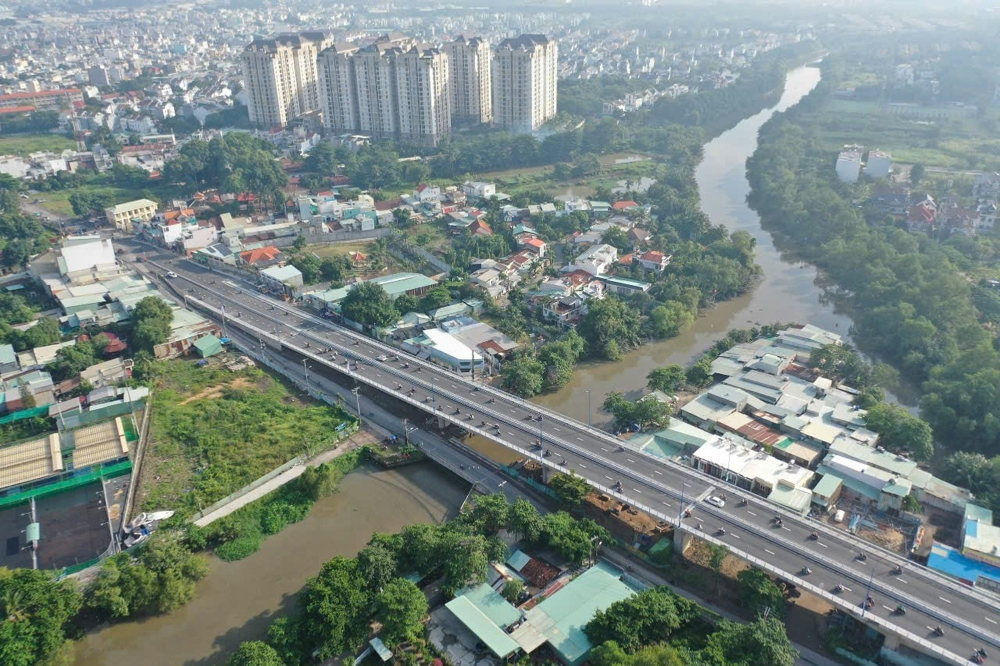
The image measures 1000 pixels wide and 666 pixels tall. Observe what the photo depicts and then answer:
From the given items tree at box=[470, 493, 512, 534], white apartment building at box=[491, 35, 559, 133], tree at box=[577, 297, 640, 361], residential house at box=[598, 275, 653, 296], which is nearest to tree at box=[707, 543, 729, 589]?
tree at box=[470, 493, 512, 534]

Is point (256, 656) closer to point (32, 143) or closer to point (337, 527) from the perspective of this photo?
point (337, 527)

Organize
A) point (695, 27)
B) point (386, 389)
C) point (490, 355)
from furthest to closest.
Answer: point (695, 27), point (490, 355), point (386, 389)

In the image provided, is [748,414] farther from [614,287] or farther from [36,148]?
[36,148]

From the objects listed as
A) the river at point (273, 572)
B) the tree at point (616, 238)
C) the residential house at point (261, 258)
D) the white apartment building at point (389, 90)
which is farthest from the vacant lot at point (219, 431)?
the white apartment building at point (389, 90)

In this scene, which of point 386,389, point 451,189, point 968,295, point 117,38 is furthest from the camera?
point 117,38

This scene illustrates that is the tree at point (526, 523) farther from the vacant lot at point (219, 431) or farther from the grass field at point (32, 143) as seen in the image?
the grass field at point (32, 143)

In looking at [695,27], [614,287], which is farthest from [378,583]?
[695,27]

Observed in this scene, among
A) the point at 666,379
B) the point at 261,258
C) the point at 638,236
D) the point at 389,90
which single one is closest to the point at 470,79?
the point at 389,90
